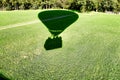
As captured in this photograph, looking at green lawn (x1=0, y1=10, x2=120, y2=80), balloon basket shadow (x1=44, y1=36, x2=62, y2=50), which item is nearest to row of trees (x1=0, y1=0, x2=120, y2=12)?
green lawn (x1=0, y1=10, x2=120, y2=80)

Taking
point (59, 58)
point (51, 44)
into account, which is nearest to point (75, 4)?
point (51, 44)

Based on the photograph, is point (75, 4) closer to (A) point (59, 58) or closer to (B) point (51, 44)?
(B) point (51, 44)

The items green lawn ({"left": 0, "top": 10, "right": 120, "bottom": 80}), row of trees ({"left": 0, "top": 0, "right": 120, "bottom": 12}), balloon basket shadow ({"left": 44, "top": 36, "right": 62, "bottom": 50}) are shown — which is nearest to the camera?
green lawn ({"left": 0, "top": 10, "right": 120, "bottom": 80})

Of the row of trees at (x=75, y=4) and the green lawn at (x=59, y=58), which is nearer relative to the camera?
the green lawn at (x=59, y=58)

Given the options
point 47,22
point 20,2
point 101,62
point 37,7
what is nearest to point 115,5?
point 37,7

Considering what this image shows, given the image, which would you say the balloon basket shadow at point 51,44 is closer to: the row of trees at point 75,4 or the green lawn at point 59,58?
the green lawn at point 59,58

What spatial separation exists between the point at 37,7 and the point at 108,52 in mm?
37573

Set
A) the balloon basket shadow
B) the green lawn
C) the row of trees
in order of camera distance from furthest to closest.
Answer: the row of trees, the balloon basket shadow, the green lawn

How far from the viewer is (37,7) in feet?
162

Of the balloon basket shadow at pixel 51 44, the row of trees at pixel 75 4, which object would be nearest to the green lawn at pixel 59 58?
the balloon basket shadow at pixel 51 44

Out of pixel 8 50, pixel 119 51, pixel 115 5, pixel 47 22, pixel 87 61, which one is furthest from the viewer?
pixel 115 5

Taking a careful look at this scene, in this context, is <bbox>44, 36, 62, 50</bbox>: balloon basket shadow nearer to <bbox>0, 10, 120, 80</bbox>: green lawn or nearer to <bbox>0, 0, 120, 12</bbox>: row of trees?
<bbox>0, 10, 120, 80</bbox>: green lawn

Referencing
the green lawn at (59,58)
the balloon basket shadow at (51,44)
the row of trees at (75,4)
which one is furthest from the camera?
the row of trees at (75,4)

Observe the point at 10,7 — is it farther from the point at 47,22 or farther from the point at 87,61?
the point at 87,61
